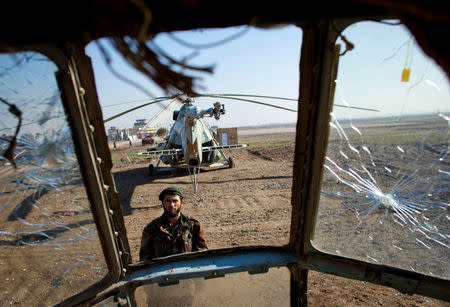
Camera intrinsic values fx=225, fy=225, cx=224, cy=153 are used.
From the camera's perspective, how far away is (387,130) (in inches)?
58.7

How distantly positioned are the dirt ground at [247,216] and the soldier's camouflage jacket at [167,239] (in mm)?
773

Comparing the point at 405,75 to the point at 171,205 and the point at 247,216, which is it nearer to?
the point at 171,205

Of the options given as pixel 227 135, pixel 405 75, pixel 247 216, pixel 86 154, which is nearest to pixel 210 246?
pixel 247 216

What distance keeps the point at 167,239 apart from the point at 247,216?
155 inches

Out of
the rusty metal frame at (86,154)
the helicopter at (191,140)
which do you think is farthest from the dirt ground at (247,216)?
the helicopter at (191,140)

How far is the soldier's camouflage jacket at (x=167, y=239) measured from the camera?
2.47 meters

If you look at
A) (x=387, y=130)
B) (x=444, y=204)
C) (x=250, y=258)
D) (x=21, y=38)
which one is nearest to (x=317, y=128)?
(x=387, y=130)

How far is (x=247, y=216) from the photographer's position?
6148 mm

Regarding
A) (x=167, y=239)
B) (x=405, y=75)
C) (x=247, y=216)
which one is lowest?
(x=247, y=216)

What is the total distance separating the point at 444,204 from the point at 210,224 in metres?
4.83

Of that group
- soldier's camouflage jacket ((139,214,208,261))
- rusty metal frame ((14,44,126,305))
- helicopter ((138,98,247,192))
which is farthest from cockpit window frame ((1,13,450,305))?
helicopter ((138,98,247,192))

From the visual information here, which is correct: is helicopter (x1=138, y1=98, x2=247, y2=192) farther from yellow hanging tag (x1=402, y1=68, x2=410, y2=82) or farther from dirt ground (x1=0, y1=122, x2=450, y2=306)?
yellow hanging tag (x1=402, y1=68, x2=410, y2=82)

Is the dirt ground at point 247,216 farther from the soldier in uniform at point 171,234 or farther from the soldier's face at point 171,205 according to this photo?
the soldier's face at point 171,205

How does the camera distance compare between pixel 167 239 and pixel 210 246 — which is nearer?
pixel 167 239
